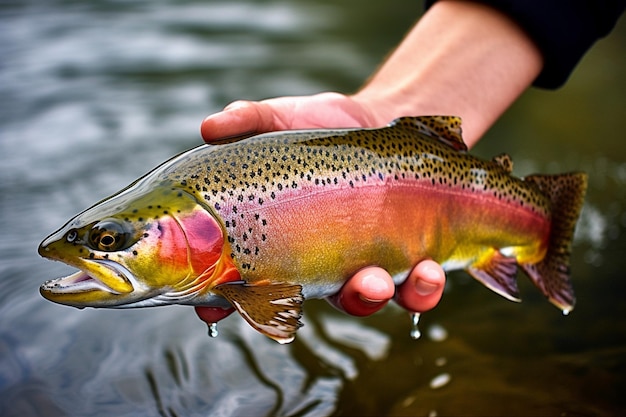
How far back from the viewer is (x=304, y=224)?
75.3 inches

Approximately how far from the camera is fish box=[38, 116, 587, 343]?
1.70 meters

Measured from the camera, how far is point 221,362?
2.89m

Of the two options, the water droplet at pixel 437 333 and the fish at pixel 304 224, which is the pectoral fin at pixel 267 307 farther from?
the water droplet at pixel 437 333

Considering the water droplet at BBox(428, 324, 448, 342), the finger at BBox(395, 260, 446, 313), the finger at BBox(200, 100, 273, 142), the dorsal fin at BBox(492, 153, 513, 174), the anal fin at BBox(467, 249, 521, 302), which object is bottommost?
the water droplet at BBox(428, 324, 448, 342)

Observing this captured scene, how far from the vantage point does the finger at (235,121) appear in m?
2.04

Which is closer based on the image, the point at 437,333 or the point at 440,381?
the point at 440,381

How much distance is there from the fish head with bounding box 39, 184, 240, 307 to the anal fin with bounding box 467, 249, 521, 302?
3.06 ft

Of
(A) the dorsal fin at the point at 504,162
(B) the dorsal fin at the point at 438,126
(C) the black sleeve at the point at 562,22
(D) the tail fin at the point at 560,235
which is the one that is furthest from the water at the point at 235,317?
(C) the black sleeve at the point at 562,22

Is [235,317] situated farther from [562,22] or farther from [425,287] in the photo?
[562,22]

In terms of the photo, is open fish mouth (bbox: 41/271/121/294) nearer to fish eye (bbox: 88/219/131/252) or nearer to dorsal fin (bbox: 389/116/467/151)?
fish eye (bbox: 88/219/131/252)

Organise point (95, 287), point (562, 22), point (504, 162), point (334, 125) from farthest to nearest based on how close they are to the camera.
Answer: point (562, 22) < point (334, 125) < point (504, 162) < point (95, 287)

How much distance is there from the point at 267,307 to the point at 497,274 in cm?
91

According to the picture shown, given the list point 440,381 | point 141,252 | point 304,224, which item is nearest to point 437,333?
point 440,381

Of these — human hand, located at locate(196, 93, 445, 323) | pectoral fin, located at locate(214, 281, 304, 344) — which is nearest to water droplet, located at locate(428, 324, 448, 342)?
human hand, located at locate(196, 93, 445, 323)
